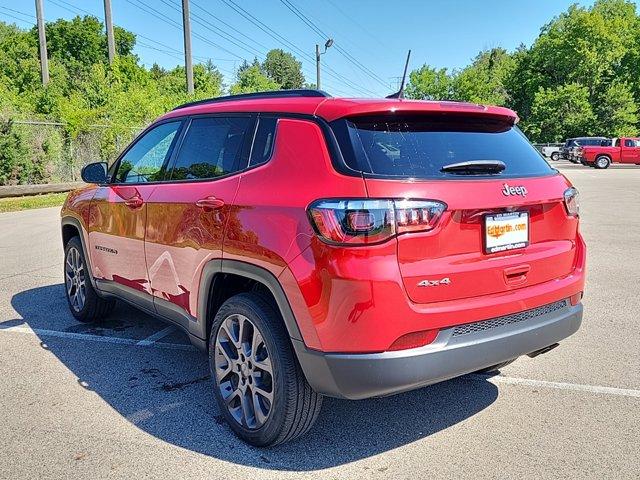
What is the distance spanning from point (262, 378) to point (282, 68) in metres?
108

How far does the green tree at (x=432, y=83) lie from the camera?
62.5m

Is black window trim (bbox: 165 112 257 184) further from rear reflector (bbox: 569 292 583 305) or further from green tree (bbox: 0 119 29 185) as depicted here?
green tree (bbox: 0 119 29 185)

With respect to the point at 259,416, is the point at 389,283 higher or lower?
higher

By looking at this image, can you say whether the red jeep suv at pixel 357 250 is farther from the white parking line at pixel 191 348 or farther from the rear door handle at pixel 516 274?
the white parking line at pixel 191 348

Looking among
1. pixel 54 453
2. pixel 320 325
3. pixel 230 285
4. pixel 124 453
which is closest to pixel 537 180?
pixel 320 325

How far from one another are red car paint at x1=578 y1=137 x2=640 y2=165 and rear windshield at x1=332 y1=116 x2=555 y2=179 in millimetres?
37496

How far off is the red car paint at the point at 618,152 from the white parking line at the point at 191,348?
121ft

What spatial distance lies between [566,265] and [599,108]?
189ft

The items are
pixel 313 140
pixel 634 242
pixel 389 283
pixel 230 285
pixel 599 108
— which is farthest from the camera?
pixel 599 108

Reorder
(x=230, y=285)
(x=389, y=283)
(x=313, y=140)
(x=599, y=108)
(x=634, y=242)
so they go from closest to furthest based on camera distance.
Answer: (x=389, y=283) → (x=313, y=140) → (x=230, y=285) → (x=634, y=242) → (x=599, y=108)

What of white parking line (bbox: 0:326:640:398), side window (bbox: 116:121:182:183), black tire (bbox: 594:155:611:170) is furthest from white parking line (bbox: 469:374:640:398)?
black tire (bbox: 594:155:611:170)

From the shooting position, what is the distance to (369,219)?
2.43m

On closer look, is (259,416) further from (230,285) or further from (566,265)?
(566,265)

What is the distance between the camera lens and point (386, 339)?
8.05 feet
